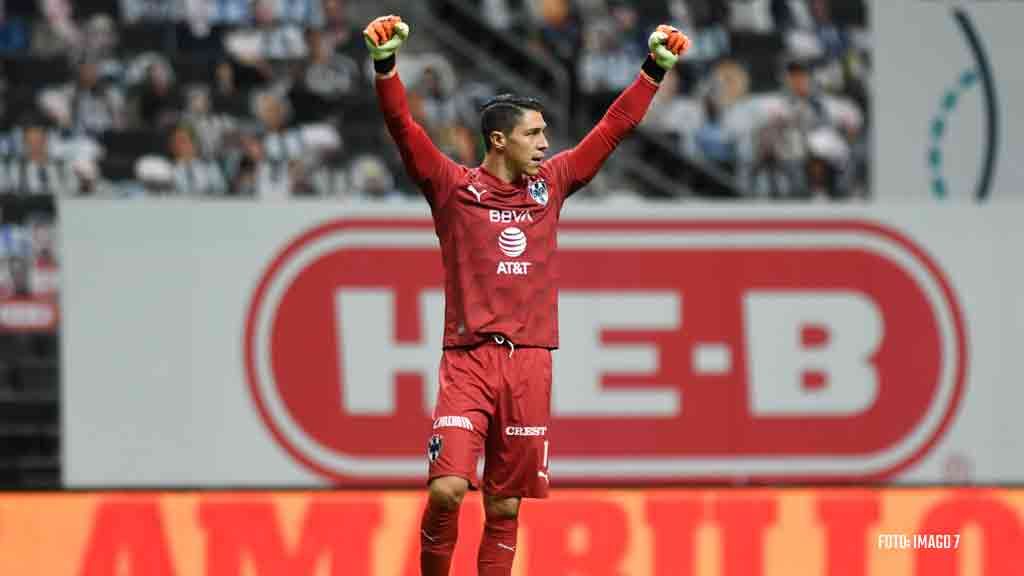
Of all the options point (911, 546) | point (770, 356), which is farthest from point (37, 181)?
point (911, 546)

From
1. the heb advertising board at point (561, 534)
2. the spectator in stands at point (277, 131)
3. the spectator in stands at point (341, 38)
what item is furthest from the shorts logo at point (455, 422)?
the spectator in stands at point (341, 38)

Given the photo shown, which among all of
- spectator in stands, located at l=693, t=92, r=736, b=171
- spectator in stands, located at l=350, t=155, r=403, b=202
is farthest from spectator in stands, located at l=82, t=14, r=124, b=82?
spectator in stands, located at l=693, t=92, r=736, b=171

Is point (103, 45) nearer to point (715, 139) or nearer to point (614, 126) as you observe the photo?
point (715, 139)

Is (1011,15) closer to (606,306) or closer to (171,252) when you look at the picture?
(606,306)

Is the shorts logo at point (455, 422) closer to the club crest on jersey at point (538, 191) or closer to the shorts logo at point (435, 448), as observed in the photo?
the shorts logo at point (435, 448)

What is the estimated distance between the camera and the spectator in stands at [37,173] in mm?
13648


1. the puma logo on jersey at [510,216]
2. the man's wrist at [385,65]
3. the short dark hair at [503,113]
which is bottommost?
the puma logo on jersey at [510,216]

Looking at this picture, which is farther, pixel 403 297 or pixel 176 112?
pixel 176 112

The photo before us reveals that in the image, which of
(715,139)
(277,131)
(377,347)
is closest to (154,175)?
(277,131)

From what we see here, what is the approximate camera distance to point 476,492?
8781 millimetres

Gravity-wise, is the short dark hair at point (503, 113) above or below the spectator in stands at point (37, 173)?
below

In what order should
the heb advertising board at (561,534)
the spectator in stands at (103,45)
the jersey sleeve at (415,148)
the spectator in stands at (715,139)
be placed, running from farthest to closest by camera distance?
the spectator in stands at (103,45) < the spectator in stands at (715,139) < the heb advertising board at (561,534) < the jersey sleeve at (415,148)

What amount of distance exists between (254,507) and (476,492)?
1.12 meters

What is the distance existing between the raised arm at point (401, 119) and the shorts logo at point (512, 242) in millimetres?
263
